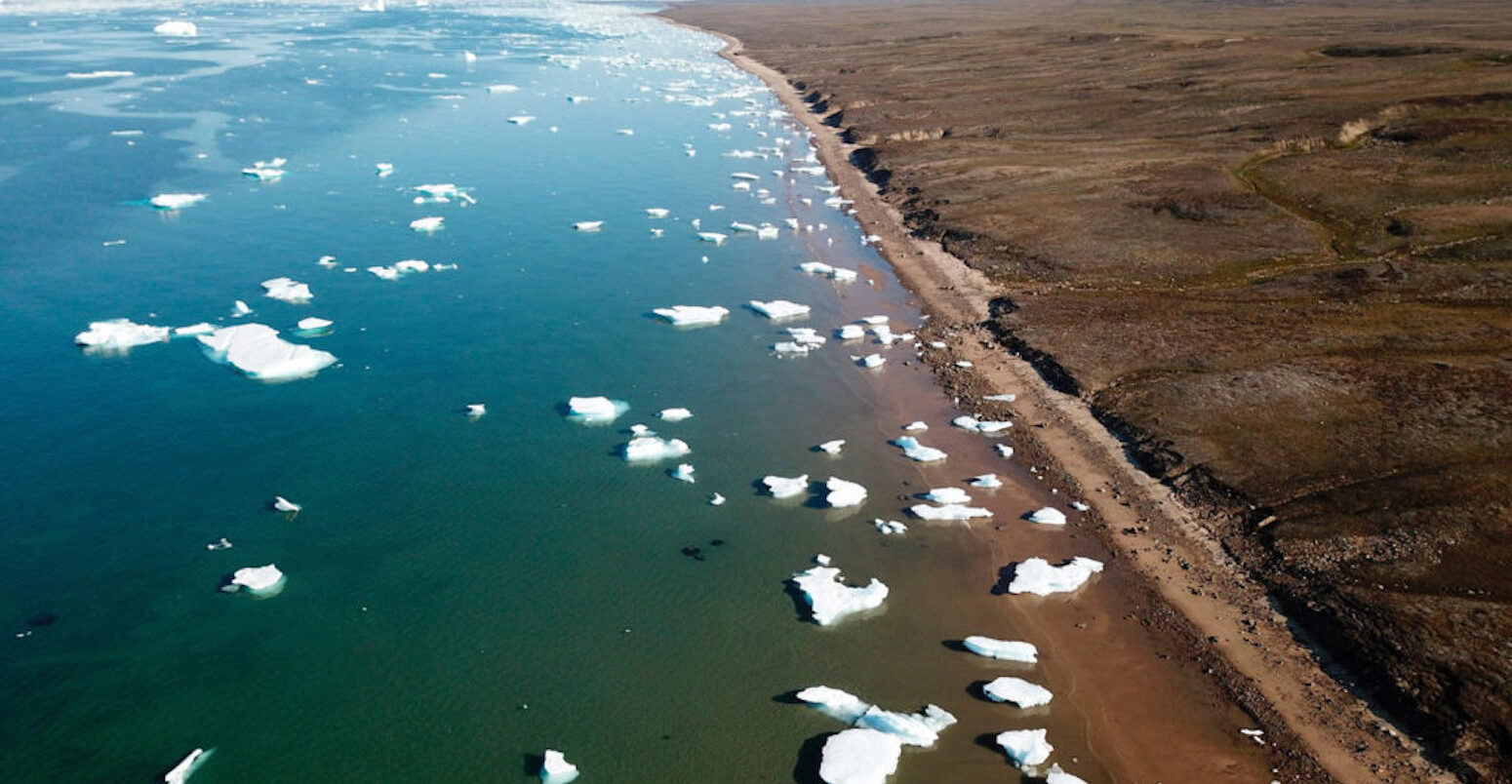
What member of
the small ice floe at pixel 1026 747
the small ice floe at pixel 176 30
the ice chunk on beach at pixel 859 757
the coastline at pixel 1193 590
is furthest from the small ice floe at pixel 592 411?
the small ice floe at pixel 176 30

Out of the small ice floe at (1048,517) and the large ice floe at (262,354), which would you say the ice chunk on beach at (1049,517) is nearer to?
the small ice floe at (1048,517)

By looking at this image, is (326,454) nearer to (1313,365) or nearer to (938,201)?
(1313,365)

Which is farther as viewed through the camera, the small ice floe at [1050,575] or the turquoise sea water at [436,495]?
the small ice floe at [1050,575]

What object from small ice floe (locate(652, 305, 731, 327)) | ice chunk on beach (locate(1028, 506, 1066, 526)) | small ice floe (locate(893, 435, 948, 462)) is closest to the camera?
ice chunk on beach (locate(1028, 506, 1066, 526))

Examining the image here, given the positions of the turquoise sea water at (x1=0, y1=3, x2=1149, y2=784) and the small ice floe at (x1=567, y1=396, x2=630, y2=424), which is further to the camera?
the small ice floe at (x1=567, y1=396, x2=630, y2=424)

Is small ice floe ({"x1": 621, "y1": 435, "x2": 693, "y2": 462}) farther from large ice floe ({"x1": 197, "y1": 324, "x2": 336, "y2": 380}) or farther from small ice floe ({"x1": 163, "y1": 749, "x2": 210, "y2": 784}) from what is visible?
small ice floe ({"x1": 163, "y1": 749, "x2": 210, "y2": 784})

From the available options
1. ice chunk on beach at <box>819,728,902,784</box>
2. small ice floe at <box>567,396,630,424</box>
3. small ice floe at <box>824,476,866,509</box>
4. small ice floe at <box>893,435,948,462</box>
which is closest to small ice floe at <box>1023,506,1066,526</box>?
small ice floe at <box>893,435,948,462</box>

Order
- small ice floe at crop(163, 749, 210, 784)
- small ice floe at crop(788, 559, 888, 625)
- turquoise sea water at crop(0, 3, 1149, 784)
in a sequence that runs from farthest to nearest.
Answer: small ice floe at crop(788, 559, 888, 625) → turquoise sea water at crop(0, 3, 1149, 784) → small ice floe at crop(163, 749, 210, 784)
